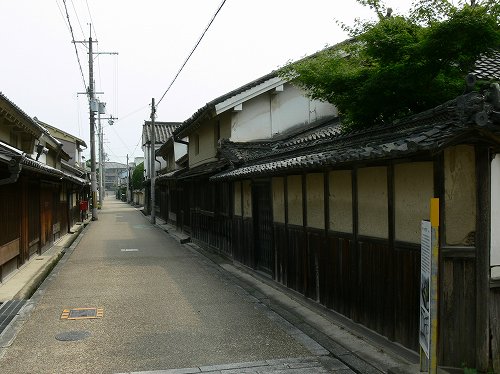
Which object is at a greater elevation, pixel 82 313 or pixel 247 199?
pixel 247 199

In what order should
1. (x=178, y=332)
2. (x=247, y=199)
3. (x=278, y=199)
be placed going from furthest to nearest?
(x=247, y=199) → (x=278, y=199) → (x=178, y=332)

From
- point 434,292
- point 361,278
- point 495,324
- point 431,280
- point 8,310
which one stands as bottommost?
point 8,310

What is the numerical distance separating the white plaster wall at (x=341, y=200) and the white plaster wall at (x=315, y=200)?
42cm

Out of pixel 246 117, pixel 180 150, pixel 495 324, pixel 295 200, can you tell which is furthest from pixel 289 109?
pixel 180 150

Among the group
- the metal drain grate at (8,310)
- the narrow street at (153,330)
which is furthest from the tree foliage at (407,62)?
the metal drain grate at (8,310)

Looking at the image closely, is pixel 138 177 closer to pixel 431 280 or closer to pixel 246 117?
pixel 246 117

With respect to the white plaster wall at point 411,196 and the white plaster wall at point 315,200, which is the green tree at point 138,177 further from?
the white plaster wall at point 411,196

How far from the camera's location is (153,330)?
8617 millimetres

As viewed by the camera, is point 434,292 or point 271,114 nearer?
point 434,292

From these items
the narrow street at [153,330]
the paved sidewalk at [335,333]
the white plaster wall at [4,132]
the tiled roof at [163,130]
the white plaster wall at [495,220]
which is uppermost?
the tiled roof at [163,130]

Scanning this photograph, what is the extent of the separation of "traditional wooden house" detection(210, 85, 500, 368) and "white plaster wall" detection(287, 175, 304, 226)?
6cm

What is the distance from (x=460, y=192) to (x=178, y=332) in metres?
5.29

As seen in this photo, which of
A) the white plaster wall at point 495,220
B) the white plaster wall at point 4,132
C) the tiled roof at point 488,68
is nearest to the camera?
the white plaster wall at point 495,220

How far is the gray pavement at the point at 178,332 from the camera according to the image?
6.83 m
